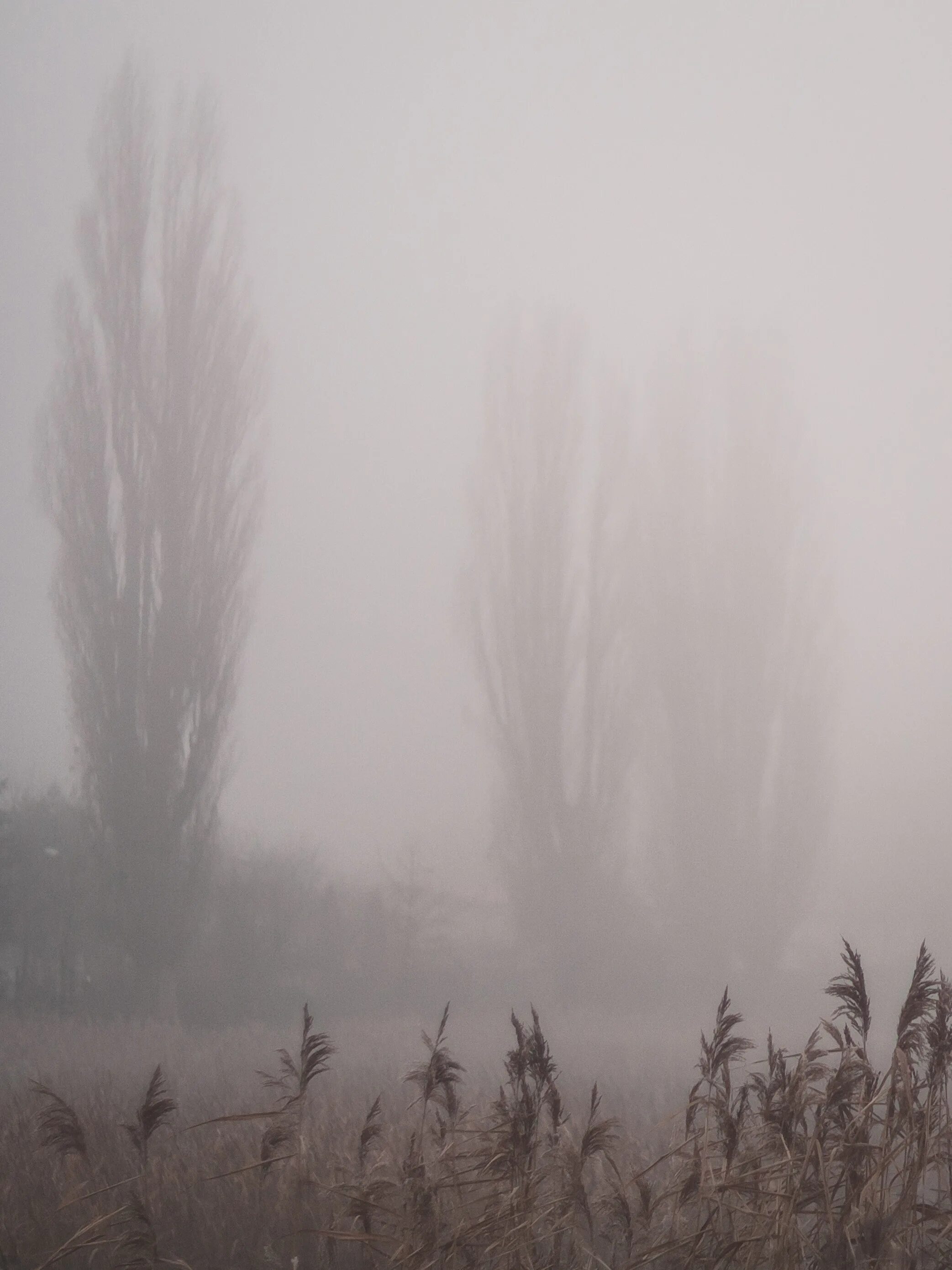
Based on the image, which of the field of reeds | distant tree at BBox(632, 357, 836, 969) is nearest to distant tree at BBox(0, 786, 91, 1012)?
the field of reeds

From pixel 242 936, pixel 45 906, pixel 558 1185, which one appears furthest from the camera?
pixel 242 936

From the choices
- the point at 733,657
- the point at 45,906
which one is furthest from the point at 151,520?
the point at 733,657

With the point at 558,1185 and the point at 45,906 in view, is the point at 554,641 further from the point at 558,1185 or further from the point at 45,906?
the point at 558,1185

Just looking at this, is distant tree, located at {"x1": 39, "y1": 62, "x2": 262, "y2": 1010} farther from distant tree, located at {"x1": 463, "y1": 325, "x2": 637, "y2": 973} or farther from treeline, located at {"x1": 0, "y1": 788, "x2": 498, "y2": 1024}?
distant tree, located at {"x1": 463, "y1": 325, "x2": 637, "y2": 973}

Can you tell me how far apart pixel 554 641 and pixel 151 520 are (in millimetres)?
5541

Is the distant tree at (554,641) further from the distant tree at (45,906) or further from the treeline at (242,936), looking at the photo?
the distant tree at (45,906)

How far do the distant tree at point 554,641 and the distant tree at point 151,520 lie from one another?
3.72m

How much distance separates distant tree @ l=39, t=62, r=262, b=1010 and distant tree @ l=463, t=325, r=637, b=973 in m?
3.72

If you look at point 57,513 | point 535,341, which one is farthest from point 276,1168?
point 535,341

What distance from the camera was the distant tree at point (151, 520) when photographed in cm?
919

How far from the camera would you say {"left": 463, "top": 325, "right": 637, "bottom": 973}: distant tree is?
11.6 meters

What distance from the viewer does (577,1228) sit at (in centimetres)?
176

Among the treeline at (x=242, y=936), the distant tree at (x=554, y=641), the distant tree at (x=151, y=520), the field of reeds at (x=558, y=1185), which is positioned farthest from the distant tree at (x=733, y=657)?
the field of reeds at (x=558, y=1185)

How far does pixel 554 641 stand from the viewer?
12.5 m
